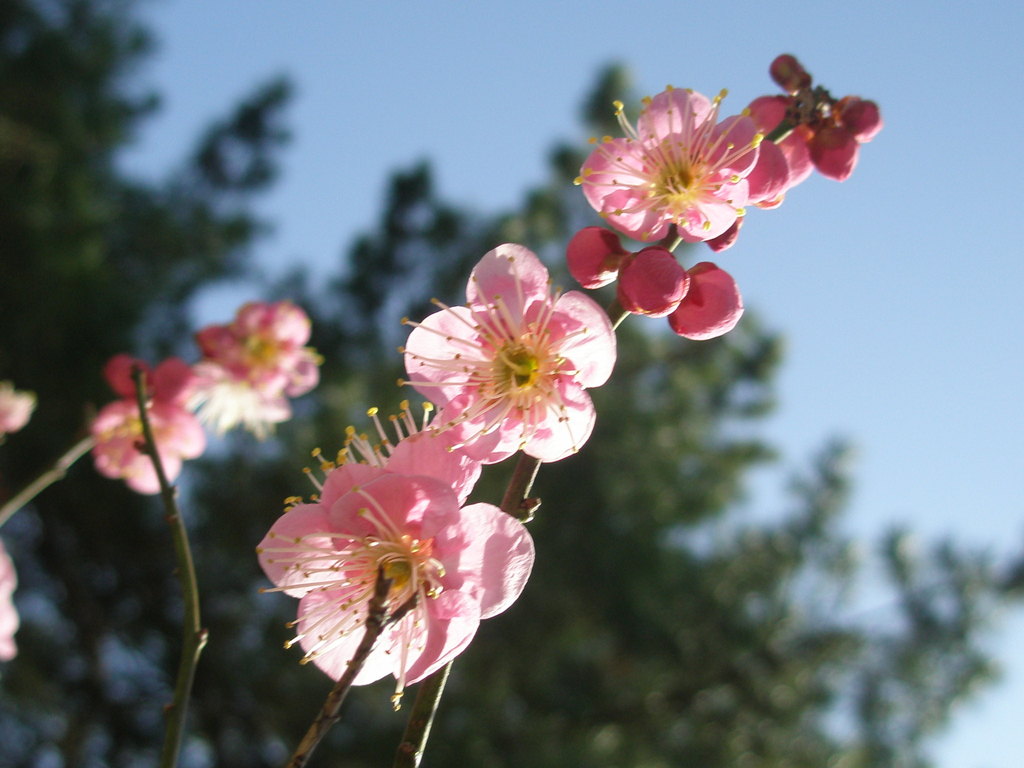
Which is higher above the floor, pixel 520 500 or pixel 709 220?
pixel 709 220

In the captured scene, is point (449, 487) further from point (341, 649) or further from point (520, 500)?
point (341, 649)

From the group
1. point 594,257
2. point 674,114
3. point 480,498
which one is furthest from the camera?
point 480,498

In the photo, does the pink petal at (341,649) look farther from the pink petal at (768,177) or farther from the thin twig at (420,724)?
the pink petal at (768,177)

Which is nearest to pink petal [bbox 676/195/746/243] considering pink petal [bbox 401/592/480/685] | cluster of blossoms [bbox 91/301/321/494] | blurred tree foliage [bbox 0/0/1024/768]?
pink petal [bbox 401/592/480/685]

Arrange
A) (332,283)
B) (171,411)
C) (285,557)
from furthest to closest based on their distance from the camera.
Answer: (332,283) → (171,411) → (285,557)

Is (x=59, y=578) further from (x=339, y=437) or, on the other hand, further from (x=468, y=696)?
(x=468, y=696)

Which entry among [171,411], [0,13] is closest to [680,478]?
[171,411]

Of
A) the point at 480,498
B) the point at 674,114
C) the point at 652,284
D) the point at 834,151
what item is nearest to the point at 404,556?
the point at 652,284
